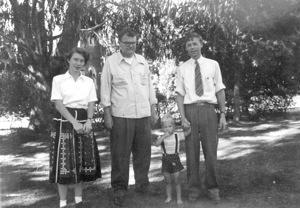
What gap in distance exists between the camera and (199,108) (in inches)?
174

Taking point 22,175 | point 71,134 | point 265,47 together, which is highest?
point 265,47

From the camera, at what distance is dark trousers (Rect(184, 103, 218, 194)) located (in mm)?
4410

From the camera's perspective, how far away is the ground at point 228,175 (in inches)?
181

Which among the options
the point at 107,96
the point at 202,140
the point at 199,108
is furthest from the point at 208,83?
the point at 107,96

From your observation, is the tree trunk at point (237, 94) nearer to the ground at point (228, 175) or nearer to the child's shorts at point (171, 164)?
the ground at point (228, 175)

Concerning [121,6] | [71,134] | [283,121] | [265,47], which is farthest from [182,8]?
[71,134]

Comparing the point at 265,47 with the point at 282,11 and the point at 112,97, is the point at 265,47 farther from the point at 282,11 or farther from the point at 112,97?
the point at 112,97

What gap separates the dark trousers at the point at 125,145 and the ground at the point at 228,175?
0.30 metres

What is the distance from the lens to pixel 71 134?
4062 millimetres

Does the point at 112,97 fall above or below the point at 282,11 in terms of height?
below

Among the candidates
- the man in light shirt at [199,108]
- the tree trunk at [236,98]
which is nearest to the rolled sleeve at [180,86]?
the man in light shirt at [199,108]

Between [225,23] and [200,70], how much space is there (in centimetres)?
637

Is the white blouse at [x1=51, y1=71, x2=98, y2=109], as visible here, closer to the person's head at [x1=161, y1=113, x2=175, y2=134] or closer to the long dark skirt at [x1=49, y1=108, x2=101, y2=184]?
the long dark skirt at [x1=49, y1=108, x2=101, y2=184]

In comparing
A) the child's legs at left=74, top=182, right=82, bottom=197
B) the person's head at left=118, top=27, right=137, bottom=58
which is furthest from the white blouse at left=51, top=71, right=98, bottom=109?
the child's legs at left=74, top=182, right=82, bottom=197
